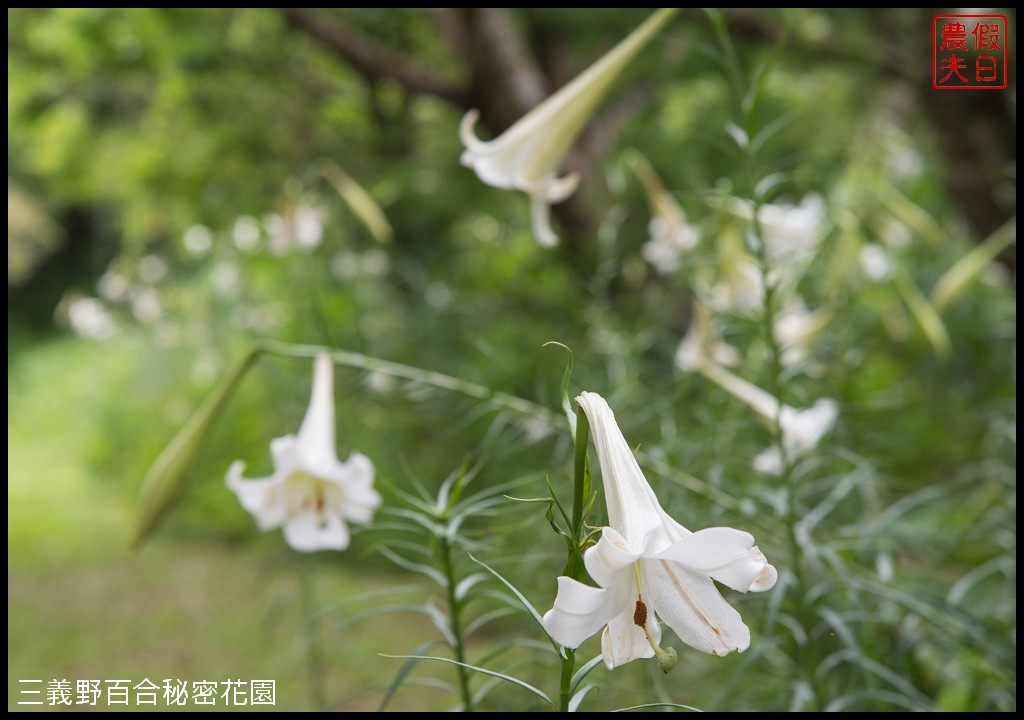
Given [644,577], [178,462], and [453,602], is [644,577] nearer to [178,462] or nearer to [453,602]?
[453,602]

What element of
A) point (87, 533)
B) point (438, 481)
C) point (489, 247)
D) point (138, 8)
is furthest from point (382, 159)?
point (87, 533)

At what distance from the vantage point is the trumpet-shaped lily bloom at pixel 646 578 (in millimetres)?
354

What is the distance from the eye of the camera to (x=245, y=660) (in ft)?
7.25

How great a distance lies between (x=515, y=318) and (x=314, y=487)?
71.6 inches

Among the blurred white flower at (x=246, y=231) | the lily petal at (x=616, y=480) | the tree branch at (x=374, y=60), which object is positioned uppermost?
the tree branch at (x=374, y=60)

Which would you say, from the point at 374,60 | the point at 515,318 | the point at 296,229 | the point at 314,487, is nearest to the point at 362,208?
the point at 296,229

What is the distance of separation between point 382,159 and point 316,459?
7.64ft

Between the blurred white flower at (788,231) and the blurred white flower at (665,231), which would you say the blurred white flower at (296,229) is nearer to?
the blurred white flower at (665,231)

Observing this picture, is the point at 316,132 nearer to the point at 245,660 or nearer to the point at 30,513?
the point at 245,660

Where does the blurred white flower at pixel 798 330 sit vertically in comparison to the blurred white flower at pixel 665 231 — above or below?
below

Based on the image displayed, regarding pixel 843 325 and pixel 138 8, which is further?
pixel 138 8

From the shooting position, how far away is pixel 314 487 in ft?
2.58

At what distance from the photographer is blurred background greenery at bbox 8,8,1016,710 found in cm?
92

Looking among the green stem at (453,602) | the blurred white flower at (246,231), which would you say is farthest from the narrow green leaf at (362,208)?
the blurred white flower at (246,231)
